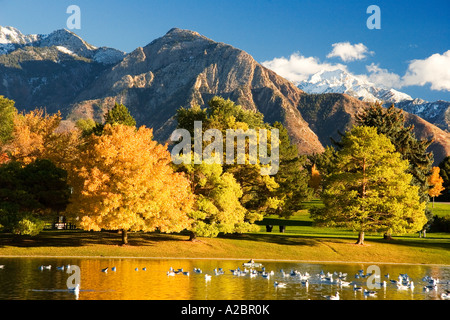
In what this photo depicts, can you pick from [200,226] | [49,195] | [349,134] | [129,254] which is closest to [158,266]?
[129,254]

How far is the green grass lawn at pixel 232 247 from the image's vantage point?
53.5 m

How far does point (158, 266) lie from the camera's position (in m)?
44.3

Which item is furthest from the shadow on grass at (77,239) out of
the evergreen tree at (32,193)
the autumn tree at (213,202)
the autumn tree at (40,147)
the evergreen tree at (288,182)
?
the evergreen tree at (288,182)

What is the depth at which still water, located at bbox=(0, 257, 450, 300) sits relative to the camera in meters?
28.5

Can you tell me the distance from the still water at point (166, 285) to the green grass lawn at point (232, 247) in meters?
7.96

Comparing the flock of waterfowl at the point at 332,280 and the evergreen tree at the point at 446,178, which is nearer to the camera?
the flock of waterfowl at the point at 332,280

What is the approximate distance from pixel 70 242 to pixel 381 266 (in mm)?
35777

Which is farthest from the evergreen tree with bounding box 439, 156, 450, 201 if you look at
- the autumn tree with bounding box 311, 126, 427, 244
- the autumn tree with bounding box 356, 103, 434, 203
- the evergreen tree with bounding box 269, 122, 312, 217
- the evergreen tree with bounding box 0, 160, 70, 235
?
the evergreen tree with bounding box 0, 160, 70, 235

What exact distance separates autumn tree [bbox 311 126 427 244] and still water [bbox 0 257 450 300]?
1485cm

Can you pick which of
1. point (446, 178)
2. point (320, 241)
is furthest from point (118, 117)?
point (446, 178)

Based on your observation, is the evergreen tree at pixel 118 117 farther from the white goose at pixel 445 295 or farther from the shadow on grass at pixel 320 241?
the white goose at pixel 445 295

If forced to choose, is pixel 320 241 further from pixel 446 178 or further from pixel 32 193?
pixel 446 178
